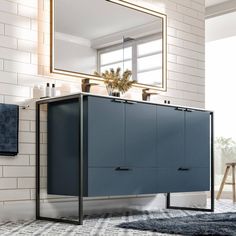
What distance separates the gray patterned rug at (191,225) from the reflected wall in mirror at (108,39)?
1.56 metres

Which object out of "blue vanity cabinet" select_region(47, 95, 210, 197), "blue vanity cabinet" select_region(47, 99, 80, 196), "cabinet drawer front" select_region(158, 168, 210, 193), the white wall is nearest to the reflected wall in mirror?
the white wall

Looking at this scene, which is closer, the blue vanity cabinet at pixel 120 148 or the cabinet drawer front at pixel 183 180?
the blue vanity cabinet at pixel 120 148

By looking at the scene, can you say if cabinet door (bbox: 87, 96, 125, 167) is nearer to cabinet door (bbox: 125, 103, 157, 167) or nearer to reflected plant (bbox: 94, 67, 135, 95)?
cabinet door (bbox: 125, 103, 157, 167)

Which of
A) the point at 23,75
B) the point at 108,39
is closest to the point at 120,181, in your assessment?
the point at 23,75

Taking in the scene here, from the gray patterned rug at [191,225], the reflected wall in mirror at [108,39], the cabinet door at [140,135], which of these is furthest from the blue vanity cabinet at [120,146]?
the reflected wall in mirror at [108,39]

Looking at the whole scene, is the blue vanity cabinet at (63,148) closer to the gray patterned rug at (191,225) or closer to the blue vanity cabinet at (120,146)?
the blue vanity cabinet at (120,146)

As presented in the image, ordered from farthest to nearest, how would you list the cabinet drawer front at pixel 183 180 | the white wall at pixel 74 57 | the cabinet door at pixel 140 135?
the cabinet drawer front at pixel 183 180
the white wall at pixel 74 57
the cabinet door at pixel 140 135

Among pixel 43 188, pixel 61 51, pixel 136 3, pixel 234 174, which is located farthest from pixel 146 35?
pixel 234 174

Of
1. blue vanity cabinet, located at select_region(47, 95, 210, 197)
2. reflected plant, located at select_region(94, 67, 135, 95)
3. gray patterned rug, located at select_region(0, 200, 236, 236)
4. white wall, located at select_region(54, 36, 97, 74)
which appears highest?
white wall, located at select_region(54, 36, 97, 74)

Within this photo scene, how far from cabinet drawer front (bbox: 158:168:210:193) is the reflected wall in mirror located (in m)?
1.02

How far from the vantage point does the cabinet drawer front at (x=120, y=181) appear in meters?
3.99

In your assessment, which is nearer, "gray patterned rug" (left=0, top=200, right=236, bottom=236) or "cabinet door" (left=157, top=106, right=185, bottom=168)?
"gray patterned rug" (left=0, top=200, right=236, bottom=236)

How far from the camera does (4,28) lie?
13.7 feet

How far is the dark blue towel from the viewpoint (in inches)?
159
